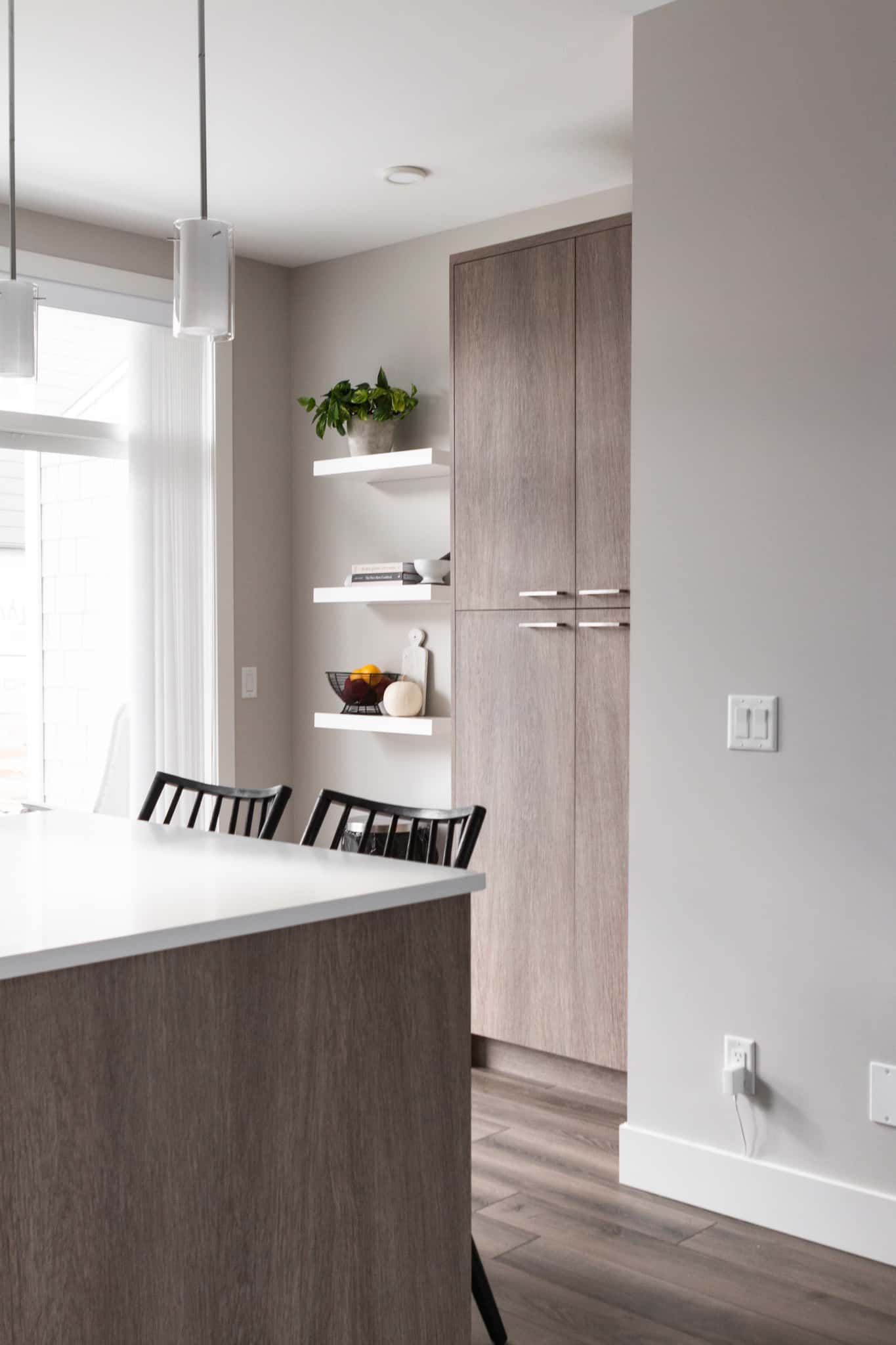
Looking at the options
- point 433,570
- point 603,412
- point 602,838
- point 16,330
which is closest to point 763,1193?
point 602,838

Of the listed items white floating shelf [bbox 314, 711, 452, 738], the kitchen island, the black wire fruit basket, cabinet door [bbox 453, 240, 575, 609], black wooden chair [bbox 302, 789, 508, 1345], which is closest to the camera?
the kitchen island

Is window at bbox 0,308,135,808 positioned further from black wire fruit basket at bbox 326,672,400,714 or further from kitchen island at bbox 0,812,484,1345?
kitchen island at bbox 0,812,484,1345

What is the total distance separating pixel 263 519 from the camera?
4.95 m

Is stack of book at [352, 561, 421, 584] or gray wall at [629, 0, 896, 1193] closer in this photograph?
gray wall at [629, 0, 896, 1193]

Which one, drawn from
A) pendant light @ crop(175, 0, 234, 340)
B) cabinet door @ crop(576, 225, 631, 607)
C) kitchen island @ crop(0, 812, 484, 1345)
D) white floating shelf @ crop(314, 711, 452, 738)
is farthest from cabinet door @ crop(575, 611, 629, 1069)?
pendant light @ crop(175, 0, 234, 340)

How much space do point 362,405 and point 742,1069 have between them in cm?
257

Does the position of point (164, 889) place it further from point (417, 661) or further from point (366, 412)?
point (366, 412)

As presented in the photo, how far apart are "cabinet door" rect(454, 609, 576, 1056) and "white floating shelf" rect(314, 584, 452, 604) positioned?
0.38 meters

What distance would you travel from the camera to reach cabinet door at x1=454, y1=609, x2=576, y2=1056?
3629 mm

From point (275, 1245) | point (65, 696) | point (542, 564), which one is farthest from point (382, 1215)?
point (65, 696)

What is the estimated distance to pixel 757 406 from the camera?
9.32 ft

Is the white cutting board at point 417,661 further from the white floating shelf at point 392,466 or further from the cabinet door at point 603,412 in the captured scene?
the cabinet door at point 603,412

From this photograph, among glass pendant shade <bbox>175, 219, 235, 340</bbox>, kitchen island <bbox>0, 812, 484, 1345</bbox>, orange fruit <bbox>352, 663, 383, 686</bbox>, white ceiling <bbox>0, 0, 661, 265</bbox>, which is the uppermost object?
white ceiling <bbox>0, 0, 661, 265</bbox>

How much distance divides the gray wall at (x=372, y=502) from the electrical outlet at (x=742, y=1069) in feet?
5.68
